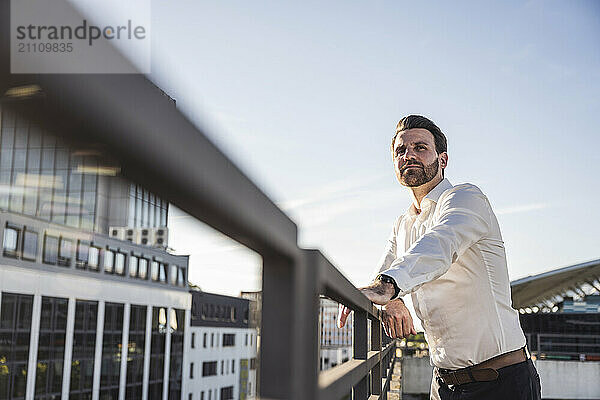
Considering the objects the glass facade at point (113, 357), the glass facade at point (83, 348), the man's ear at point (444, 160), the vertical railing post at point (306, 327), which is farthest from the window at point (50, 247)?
the vertical railing post at point (306, 327)

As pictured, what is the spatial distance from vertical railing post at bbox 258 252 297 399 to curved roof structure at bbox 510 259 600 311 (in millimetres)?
22646

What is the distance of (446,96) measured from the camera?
35.4 feet

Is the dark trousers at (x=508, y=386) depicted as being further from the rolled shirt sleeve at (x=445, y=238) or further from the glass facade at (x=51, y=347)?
the glass facade at (x=51, y=347)

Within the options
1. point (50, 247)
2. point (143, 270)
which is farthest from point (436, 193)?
point (50, 247)

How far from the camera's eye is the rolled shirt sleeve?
59.6 inches

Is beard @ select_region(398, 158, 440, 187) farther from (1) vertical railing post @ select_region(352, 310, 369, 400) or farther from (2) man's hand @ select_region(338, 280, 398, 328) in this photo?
(2) man's hand @ select_region(338, 280, 398, 328)

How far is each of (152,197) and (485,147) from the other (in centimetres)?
1305

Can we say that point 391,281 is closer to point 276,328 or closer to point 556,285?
point 276,328

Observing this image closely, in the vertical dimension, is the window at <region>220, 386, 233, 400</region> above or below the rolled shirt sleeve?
below

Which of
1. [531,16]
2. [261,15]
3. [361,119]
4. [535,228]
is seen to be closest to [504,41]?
[531,16]

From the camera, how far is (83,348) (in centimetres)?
1731

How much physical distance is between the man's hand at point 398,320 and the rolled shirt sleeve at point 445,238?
1.12 feet

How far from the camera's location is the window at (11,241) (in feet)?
34.2

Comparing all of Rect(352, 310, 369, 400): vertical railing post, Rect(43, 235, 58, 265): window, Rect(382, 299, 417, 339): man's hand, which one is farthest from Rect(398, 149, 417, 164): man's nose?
Rect(43, 235, 58, 265): window
